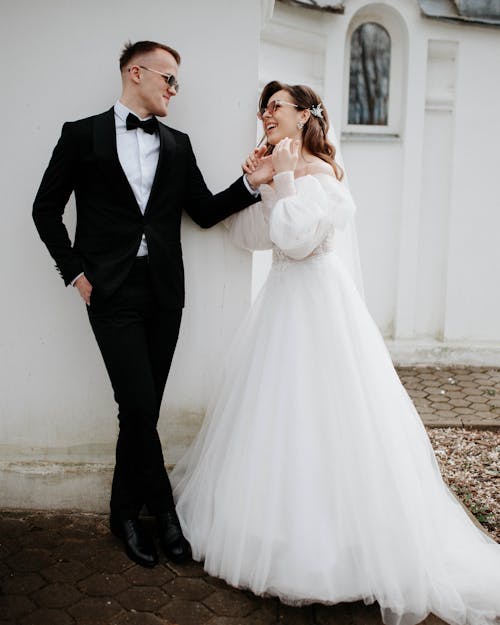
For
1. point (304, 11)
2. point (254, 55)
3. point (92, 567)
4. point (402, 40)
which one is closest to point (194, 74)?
point (254, 55)

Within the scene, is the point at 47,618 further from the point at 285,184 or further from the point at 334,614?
the point at 285,184

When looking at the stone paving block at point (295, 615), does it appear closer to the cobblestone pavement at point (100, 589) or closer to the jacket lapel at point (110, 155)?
the cobblestone pavement at point (100, 589)

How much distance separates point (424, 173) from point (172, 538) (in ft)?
17.0

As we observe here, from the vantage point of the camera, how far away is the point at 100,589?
288 cm

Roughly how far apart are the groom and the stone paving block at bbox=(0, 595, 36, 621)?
51 centimetres

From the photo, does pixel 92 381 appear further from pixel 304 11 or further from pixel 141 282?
pixel 304 11

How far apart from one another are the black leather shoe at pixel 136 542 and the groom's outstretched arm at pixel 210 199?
1.51 metres

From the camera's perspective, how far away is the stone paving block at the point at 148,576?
2.93 m

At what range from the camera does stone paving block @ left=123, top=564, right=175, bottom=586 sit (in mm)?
2934

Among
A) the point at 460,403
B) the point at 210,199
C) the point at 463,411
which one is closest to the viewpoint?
the point at 210,199

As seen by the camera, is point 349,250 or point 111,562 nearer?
point 111,562

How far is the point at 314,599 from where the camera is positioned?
2.66 m

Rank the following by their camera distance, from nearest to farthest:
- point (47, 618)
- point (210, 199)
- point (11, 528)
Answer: point (47, 618) → point (210, 199) → point (11, 528)

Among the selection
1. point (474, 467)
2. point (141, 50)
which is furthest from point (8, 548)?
point (474, 467)
